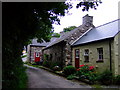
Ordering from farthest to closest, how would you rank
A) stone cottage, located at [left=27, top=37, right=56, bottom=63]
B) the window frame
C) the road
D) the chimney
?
1. stone cottage, located at [left=27, top=37, right=56, bottom=63]
2. the chimney
3. the window frame
4. the road

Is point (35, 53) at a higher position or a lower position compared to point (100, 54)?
lower

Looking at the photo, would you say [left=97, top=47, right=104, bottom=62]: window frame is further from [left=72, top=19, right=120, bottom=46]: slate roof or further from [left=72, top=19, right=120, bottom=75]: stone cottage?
[left=72, top=19, right=120, bottom=46]: slate roof

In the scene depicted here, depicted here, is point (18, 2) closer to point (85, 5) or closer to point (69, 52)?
point (85, 5)

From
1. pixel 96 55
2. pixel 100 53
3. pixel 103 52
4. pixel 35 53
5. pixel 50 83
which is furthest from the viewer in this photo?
pixel 35 53

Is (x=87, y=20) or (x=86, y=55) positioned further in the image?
(x=87, y=20)

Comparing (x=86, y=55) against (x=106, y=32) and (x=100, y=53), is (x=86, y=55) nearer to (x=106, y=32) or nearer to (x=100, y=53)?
(x=100, y=53)

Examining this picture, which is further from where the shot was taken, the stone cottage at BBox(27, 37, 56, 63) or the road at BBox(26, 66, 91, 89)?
the stone cottage at BBox(27, 37, 56, 63)

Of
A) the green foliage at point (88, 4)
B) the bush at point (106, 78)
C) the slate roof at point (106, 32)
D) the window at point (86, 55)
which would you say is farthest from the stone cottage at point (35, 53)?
the green foliage at point (88, 4)

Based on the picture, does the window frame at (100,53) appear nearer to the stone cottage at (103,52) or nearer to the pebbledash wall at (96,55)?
the stone cottage at (103,52)

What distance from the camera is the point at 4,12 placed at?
4422 millimetres

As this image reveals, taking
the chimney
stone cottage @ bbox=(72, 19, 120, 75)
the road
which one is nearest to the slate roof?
stone cottage @ bbox=(72, 19, 120, 75)

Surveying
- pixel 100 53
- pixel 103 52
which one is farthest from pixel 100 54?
pixel 103 52

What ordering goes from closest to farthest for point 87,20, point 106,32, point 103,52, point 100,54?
point 103,52
point 100,54
point 106,32
point 87,20

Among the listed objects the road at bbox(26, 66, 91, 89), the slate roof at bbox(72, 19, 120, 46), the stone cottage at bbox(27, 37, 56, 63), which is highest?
the slate roof at bbox(72, 19, 120, 46)
